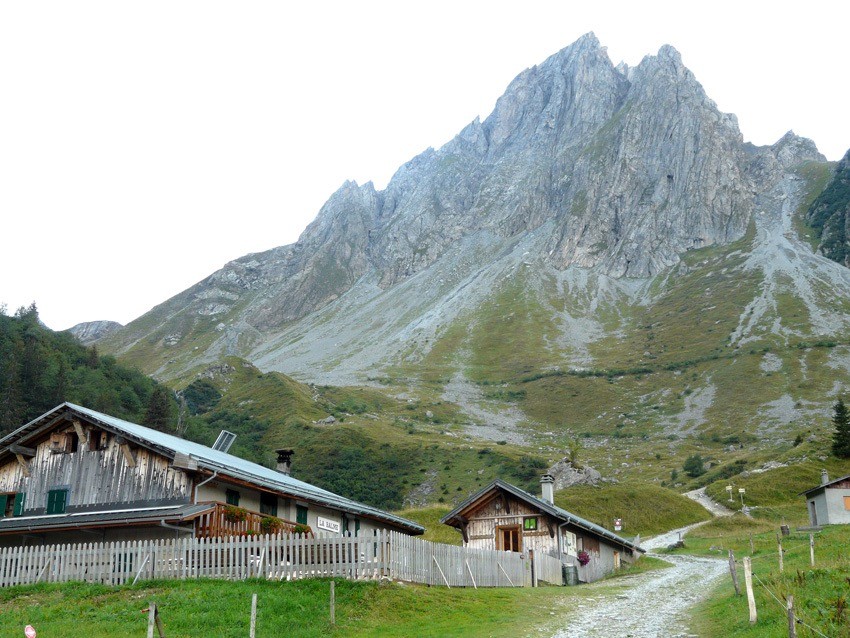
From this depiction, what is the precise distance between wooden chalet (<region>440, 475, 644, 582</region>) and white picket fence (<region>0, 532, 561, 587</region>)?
12298 mm

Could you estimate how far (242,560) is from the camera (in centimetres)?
2222

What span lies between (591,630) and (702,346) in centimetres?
16959

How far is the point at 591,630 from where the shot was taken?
1812cm

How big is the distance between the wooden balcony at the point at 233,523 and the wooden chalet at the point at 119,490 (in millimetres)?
36

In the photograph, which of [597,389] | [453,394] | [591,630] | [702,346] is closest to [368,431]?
[453,394]

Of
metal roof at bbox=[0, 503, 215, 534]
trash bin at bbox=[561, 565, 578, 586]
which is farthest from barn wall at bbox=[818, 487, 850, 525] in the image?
metal roof at bbox=[0, 503, 215, 534]

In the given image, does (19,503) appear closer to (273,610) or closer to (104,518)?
(104,518)

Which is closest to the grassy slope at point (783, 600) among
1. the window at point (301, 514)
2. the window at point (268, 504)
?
the window at point (301, 514)

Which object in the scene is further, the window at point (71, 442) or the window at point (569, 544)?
the window at point (569, 544)

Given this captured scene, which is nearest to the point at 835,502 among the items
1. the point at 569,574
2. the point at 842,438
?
the point at 569,574

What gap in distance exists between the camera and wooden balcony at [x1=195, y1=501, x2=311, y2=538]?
84.5ft

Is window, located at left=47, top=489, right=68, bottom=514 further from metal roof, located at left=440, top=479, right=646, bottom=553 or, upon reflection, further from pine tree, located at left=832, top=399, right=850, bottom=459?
pine tree, located at left=832, top=399, right=850, bottom=459

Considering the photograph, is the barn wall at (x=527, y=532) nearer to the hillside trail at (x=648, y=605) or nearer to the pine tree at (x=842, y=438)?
the hillside trail at (x=648, y=605)

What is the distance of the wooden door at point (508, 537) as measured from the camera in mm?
38406
